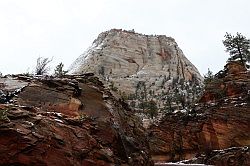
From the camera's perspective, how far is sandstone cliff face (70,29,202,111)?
126 metres

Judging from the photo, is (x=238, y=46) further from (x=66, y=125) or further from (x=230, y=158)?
(x=66, y=125)

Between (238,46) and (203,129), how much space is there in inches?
887

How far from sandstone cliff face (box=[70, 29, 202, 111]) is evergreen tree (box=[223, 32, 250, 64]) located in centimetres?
5811

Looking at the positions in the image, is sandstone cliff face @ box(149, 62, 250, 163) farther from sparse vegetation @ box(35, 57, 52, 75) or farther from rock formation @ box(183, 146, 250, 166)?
sparse vegetation @ box(35, 57, 52, 75)

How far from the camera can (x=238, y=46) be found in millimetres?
57438

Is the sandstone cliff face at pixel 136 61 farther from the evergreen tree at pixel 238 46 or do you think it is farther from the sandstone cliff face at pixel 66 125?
the sandstone cliff face at pixel 66 125

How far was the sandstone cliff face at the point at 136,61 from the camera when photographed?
126 m

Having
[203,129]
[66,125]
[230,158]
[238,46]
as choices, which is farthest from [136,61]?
[66,125]

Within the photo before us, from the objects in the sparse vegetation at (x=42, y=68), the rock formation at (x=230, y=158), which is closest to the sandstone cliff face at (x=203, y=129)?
the rock formation at (x=230, y=158)

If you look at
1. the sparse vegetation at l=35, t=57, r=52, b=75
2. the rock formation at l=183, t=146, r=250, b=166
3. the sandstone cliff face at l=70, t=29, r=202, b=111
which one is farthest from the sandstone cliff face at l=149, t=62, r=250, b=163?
the sandstone cliff face at l=70, t=29, r=202, b=111

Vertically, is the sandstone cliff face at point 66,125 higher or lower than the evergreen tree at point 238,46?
lower

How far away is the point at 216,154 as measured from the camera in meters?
33.7

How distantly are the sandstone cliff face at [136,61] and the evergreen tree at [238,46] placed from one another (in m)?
58.1

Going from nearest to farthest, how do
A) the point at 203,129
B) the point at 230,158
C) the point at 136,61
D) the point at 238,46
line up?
the point at 230,158 → the point at 203,129 → the point at 238,46 → the point at 136,61
